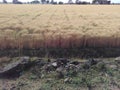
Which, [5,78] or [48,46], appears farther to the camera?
[48,46]

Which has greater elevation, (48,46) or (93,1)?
(48,46)

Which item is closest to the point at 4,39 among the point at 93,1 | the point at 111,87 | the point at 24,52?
the point at 24,52

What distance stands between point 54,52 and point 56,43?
2.28 ft

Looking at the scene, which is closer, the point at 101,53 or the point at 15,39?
the point at 101,53

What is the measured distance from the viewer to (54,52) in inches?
518

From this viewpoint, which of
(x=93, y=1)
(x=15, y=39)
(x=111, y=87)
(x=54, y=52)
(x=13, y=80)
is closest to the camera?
(x=111, y=87)

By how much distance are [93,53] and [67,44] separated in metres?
1.39

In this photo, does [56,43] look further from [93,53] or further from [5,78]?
[5,78]

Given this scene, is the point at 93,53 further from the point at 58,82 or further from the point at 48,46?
the point at 58,82

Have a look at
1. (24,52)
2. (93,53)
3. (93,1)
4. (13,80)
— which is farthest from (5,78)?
(93,1)

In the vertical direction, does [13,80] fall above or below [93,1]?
above

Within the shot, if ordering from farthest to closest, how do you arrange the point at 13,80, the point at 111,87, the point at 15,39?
the point at 15,39
the point at 13,80
the point at 111,87

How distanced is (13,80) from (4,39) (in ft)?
14.2

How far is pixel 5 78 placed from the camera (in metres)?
Result: 10.3
